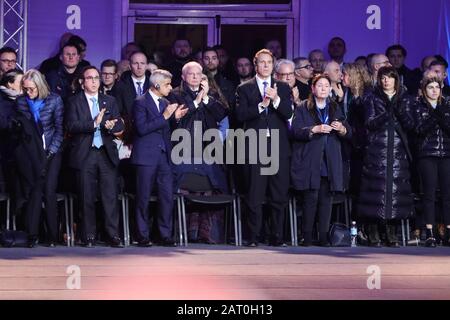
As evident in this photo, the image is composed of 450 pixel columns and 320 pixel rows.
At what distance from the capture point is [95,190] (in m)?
12.0

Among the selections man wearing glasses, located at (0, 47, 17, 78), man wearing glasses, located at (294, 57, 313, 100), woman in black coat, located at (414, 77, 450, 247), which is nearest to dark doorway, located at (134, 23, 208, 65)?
man wearing glasses, located at (294, 57, 313, 100)

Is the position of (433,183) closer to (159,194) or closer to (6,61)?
(159,194)

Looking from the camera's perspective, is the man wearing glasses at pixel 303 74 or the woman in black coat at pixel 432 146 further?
the man wearing glasses at pixel 303 74

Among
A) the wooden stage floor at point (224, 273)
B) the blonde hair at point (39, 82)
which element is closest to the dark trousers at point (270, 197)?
the wooden stage floor at point (224, 273)

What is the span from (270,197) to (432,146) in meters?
1.77

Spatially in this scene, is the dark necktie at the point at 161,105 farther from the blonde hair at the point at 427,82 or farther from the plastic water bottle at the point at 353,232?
the blonde hair at the point at 427,82

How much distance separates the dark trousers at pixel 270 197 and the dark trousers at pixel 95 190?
4.50 ft

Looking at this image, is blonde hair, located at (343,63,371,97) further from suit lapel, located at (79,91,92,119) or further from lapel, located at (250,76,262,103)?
suit lapel, located at (79,91,92,119)

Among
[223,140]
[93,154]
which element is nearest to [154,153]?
[93,154]

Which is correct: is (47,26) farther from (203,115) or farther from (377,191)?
(377,191)

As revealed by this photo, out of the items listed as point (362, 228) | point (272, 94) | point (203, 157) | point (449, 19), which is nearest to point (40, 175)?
point (203, 157)

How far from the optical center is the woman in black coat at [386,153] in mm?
12180

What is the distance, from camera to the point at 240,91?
12180 mm

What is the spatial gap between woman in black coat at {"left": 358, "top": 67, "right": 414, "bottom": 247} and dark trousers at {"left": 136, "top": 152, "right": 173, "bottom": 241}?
6.55 feet
